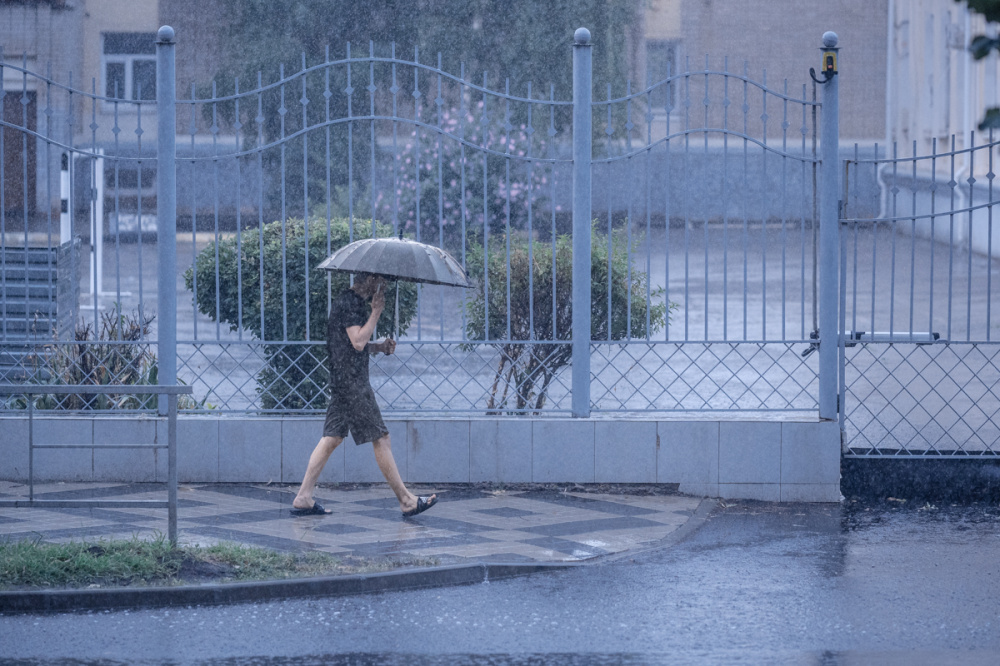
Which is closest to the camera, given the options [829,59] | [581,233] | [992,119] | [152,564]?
[992,119]

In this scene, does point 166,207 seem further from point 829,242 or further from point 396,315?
point 829,242

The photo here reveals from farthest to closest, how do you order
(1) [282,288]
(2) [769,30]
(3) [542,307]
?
(2) [769,30]
(3) [542,307]
(1) [282,288]

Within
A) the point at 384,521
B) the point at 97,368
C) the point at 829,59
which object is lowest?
the point at 384,521

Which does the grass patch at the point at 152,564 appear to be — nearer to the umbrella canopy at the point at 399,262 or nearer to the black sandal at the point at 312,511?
the black sandal at the point at 312,511

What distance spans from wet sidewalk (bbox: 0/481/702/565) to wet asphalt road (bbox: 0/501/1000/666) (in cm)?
43

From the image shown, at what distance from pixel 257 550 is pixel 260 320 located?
2.63 meters

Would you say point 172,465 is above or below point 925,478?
above

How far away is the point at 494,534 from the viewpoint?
751cm

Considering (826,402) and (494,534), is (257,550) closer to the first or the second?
(494,534)

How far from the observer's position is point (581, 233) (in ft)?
28.4

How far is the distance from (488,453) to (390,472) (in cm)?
99

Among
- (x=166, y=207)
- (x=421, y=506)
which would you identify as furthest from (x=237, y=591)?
(x=166, y=207)

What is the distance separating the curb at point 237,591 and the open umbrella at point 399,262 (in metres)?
1.70

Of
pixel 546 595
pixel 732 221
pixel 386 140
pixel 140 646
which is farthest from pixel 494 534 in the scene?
pixel 732 221
